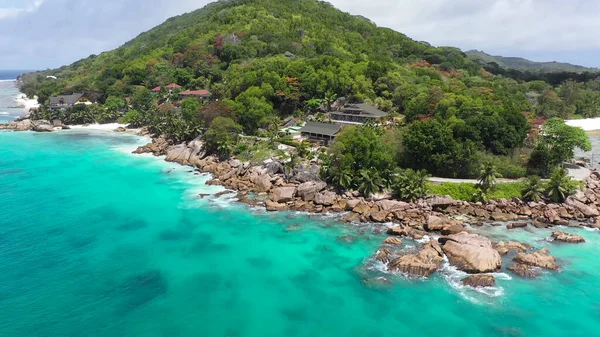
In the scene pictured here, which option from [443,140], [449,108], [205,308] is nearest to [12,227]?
[205,308]

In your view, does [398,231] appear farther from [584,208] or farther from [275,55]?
[275,55]

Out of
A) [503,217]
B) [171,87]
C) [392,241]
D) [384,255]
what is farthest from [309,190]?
[171,87]

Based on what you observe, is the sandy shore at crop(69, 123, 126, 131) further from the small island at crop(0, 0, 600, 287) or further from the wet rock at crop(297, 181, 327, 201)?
the wet rock at crop(297, 181, 327, 201)

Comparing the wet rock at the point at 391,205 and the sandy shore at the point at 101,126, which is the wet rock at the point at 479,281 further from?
the sandy shore at the point at 101,126

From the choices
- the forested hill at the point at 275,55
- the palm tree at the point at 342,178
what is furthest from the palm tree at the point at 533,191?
the forested hill at the point at 275,55

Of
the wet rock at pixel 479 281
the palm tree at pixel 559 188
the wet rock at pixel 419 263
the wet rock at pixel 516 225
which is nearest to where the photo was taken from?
the wet rock at pixel 479 281

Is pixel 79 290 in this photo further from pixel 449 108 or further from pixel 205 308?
pixel 449 108
